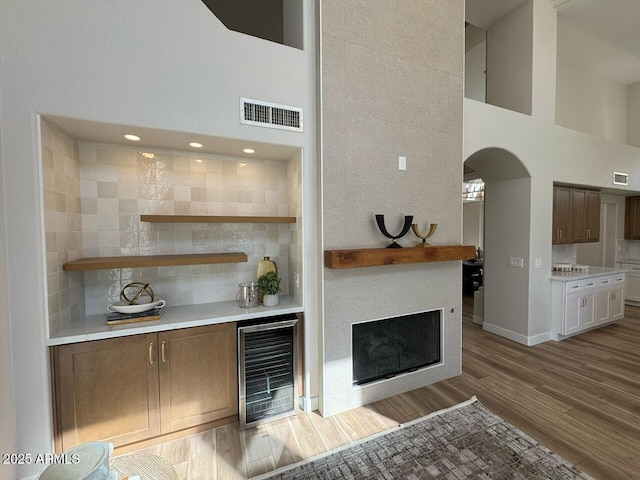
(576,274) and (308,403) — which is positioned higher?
(576,274)

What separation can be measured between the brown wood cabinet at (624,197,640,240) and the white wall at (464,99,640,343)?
223 centimetres

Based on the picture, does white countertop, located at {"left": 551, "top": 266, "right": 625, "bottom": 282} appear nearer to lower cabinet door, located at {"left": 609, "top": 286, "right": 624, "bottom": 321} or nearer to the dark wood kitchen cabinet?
lower cabinet door, located at {"left": 609, "top": 286, "right": 624, "bottom": 321}

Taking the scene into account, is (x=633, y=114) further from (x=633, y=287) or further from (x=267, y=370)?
(x=267, y=370)

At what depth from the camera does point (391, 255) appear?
97.9 inches

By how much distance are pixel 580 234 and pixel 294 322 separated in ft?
17.0

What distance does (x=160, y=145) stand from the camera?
2.34 metres

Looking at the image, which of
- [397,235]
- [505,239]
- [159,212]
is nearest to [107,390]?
[159,212]

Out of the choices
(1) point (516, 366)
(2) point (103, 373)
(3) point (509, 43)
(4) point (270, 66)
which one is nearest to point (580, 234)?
(1) point (516, 366)

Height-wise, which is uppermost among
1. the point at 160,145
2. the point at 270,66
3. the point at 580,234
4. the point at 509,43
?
the point at 509,43

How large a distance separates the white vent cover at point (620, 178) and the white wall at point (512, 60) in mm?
2461

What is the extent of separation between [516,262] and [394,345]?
2544 millimetres

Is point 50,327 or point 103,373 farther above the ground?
point 50,327

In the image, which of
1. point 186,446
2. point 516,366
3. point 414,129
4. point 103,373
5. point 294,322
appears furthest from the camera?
point 516,366

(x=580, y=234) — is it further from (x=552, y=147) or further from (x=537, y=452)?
A: (x=537, y=452)
